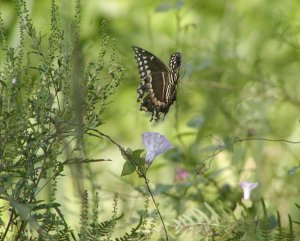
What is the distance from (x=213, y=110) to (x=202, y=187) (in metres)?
0.53

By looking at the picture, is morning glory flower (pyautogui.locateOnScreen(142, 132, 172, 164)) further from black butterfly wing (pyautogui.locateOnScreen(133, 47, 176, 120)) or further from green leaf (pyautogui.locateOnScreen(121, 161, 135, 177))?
black butterfly wing (pyautogui.locateOnScreen(133, 47, 176, 120))

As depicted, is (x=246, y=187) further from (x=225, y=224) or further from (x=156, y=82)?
(x=156, y=82)

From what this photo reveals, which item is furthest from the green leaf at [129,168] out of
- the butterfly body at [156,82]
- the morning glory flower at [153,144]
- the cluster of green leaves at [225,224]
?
the butterfly body at [156,82]

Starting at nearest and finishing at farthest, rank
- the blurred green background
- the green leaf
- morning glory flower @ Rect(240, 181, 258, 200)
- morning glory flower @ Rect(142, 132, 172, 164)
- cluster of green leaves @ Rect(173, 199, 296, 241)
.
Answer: the green leaf < morning glory flower @ Rect(142, 132, 172, 164) < cluster of green leaves @ Rect(173, 199, 296, 241) < morning glory flower @ Rect(240, 181, 258, 200) < the blurred green background

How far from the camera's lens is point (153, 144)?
5.53 feet

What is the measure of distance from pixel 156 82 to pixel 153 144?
1.89 feet

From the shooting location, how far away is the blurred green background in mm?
2568

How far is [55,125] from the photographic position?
4.79ft

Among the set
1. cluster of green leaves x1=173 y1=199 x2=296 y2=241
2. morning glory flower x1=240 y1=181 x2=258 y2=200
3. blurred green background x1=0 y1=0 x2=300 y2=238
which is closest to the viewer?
cluster of green leaves x1=173 y1=199 x2=296 y2=241

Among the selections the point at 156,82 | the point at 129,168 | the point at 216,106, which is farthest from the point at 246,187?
the point at 216,106

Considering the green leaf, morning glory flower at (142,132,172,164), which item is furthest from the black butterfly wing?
the green leaf

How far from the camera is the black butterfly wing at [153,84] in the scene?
214 centimetres

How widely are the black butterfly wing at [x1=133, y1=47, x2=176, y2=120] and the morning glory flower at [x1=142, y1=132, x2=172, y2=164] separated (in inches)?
15.6

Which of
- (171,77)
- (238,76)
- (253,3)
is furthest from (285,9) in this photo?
(171,77)
